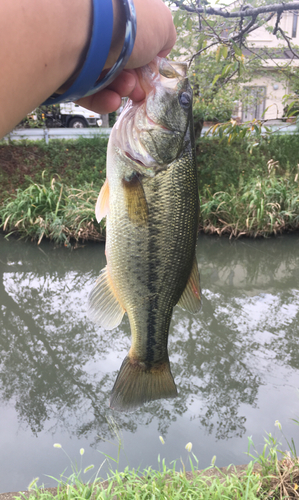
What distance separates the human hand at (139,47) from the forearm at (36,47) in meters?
0.16

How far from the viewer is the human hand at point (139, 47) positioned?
2.93 feet

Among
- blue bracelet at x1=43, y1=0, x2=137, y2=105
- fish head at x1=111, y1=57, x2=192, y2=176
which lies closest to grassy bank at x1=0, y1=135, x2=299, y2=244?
fish head at x1=111, y1=57, x2=192, y2=176

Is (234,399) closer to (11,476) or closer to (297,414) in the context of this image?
(297,414)

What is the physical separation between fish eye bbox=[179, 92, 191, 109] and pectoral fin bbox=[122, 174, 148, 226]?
30cm

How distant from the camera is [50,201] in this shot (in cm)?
766

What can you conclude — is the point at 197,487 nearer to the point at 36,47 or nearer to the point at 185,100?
the point at 185,100

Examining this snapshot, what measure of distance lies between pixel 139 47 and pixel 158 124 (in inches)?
11.7

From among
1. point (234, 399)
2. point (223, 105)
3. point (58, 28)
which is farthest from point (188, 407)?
point (223, 105)

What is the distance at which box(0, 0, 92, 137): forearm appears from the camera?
565 mm

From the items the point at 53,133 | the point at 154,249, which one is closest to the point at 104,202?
the point at 154,249

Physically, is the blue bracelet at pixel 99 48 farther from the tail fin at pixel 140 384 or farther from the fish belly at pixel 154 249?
the tail fin at pixel 140 384

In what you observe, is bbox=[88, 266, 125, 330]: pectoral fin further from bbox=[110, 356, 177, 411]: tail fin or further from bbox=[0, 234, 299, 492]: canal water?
bbox=[0, 234, 299, 492]: canal water

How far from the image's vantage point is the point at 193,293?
4.51 feet

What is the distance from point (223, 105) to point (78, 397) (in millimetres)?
10224
